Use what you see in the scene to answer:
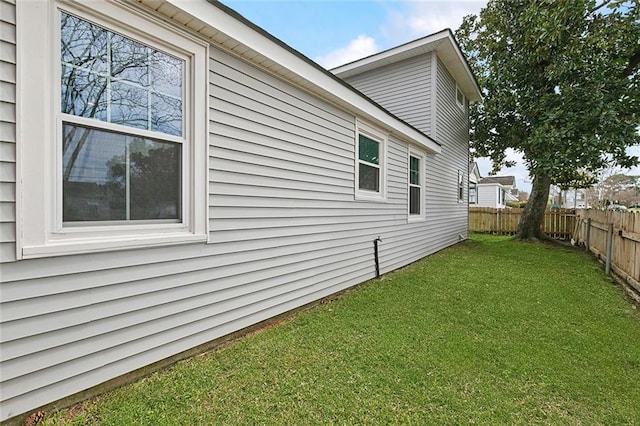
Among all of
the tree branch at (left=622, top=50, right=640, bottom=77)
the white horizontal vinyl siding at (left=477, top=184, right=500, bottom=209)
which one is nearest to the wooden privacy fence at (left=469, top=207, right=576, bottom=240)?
the tree branch at (left=622, top=50, right=640, bottom=77)

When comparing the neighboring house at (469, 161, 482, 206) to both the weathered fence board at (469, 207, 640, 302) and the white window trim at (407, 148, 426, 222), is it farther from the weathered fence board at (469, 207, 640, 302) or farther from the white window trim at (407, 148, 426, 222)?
the white window trim at (407, 148, 426, 222)

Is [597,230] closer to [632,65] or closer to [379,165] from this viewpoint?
[632,65]

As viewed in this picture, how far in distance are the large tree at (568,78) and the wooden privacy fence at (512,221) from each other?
382cm

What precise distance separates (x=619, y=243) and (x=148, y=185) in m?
8.29

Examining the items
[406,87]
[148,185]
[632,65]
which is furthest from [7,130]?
[632,65]

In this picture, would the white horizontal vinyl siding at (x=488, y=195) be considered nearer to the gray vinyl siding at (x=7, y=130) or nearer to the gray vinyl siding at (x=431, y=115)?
the gray vinyl siding at (x=431, y=115)

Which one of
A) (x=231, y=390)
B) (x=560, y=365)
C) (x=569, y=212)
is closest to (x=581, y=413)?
(x=560, y=365)

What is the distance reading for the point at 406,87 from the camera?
9273mm

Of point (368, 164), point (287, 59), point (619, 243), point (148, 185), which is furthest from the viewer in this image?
point (619, 243)

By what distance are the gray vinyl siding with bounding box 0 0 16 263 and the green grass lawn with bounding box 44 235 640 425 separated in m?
1.17

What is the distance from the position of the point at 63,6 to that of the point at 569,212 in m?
16.0

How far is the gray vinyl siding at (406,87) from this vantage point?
8862 mm

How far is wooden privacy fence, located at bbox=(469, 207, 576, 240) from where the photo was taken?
41.5 ft

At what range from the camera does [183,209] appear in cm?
276
